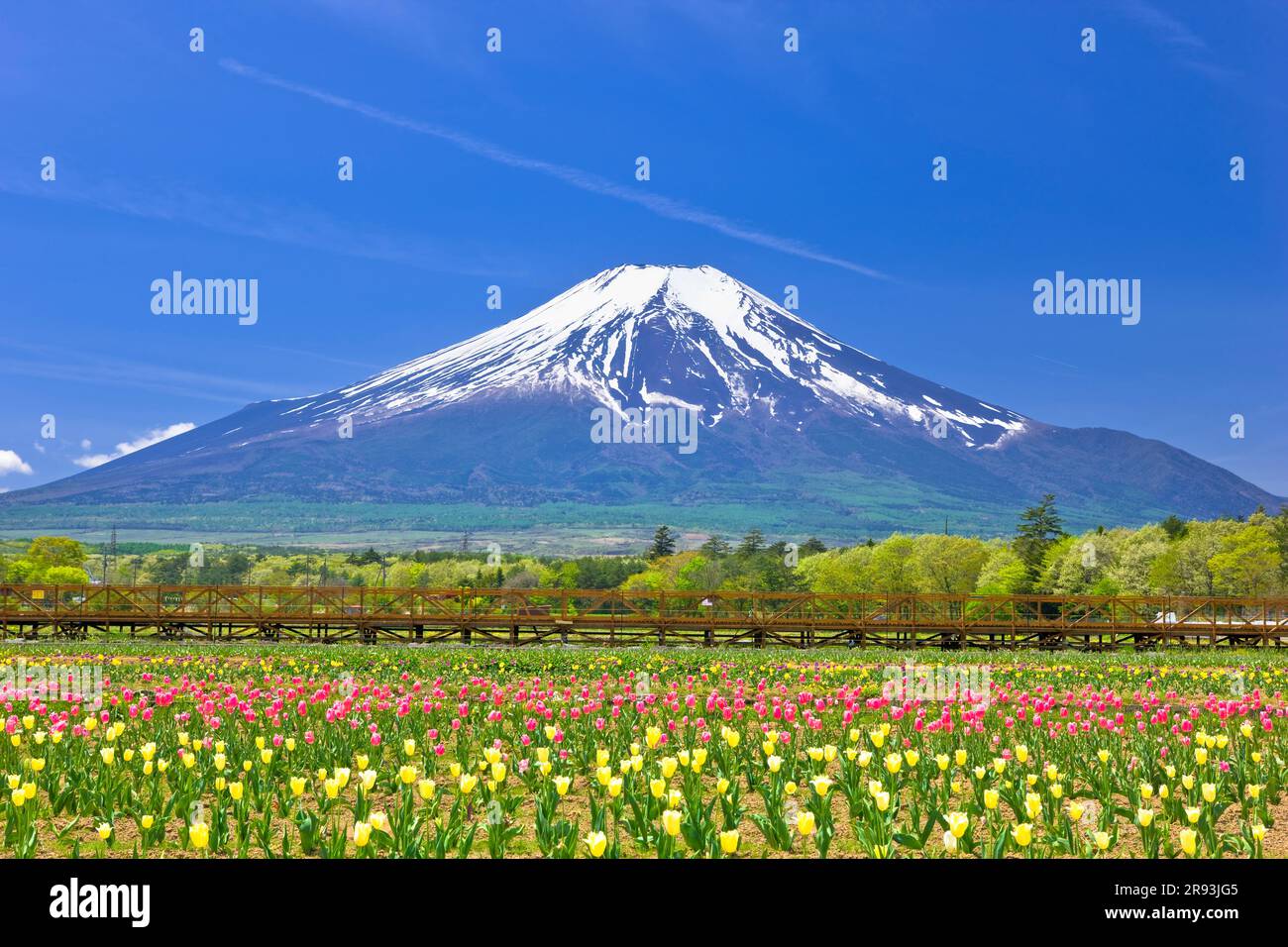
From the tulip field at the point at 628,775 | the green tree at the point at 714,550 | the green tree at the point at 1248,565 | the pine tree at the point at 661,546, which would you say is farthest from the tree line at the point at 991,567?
the tulip field at the point at 628,775

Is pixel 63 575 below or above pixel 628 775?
above

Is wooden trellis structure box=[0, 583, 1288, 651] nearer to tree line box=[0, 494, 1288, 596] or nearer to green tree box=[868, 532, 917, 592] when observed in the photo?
tree line box=[0, 494, 1288, 596]

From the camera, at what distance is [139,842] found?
731 cm

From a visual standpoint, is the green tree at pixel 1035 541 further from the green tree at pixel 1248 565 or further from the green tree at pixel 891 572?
the green tree at pixel 1248 565

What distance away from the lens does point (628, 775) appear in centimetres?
809

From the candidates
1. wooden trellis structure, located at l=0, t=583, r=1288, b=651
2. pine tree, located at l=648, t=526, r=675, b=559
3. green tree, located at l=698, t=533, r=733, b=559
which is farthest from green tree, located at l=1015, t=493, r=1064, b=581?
wooden trellis structure, located at l=0, t=583, r=1288, b=651

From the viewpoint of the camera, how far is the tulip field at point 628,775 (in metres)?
6.73

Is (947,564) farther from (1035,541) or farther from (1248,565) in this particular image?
(1248,565)

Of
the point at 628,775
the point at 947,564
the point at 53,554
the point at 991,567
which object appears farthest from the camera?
the point at 53,554

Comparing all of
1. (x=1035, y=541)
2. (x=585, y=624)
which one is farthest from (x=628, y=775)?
(x=1035, y=541)

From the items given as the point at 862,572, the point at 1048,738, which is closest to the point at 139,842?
the point at 1048,738
